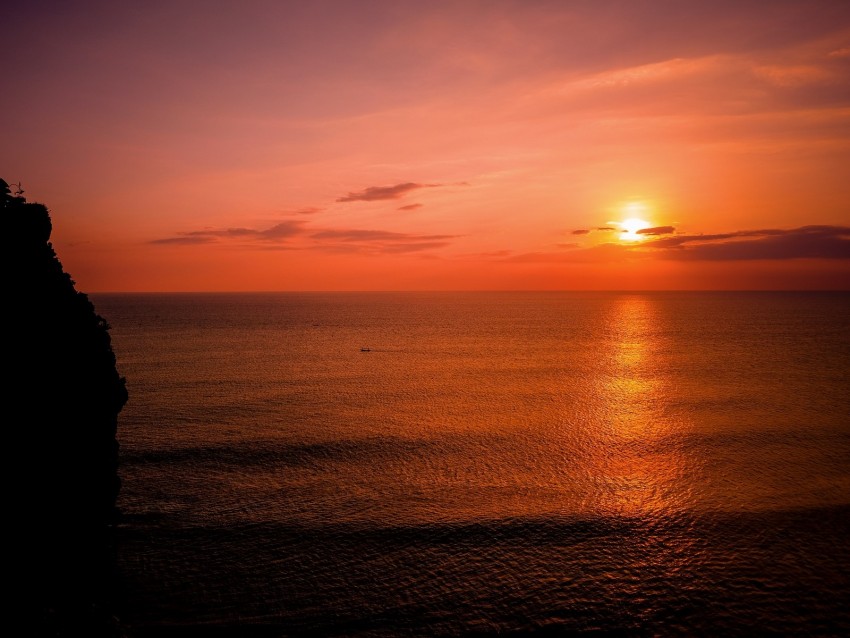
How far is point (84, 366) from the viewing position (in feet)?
88.1

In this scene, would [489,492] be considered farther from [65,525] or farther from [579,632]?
[65,525]

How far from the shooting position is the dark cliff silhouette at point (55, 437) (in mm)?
22625

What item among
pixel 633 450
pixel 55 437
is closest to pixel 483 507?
pixel 633 450

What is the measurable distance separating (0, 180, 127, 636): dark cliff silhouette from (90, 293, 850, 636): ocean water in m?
2.90

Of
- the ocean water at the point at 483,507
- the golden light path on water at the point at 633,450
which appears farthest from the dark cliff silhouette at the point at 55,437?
the golden light path on water at the point at 633,450

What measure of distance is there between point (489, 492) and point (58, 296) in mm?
32008

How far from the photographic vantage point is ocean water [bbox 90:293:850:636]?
2527 cm

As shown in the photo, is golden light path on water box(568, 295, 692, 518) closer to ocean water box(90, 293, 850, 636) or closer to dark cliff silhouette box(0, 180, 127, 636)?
ocean water box(90, 293, 850, 636)

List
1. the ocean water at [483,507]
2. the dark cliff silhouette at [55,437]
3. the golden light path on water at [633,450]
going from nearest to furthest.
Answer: the dark cliff silhouette at [55,437] < the ocean water at [483,507] < the golden light path on water at [633,450]

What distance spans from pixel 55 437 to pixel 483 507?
27223 millimetres

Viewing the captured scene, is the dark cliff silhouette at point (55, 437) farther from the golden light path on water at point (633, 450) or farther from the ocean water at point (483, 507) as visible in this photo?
the golden light path on water at point (633, 450)

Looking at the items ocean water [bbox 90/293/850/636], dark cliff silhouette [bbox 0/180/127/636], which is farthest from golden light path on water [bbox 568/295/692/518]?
dark cliff silhouette [bbox 0/180/127/636]

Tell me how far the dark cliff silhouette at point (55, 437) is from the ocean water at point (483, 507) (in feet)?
9.50

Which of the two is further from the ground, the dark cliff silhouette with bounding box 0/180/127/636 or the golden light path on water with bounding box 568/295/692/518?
the dark cliff silhouette with bounding box 0/180/127/636
